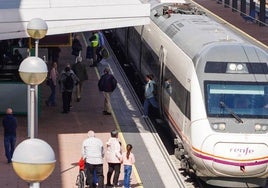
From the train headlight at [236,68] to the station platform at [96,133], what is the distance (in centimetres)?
287

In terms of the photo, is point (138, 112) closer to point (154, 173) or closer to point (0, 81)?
point (0, 81)

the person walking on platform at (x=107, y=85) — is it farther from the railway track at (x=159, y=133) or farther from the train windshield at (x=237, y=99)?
the train windshield at (x=237, y=99)

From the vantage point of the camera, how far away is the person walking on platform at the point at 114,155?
18125 millimetres

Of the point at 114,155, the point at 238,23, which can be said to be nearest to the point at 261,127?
the point at 114,155

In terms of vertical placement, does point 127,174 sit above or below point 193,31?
below

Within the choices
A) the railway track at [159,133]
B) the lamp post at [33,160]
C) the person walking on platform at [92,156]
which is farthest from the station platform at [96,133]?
the lamp post at [33,160]

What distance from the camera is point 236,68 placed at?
18.9 meters

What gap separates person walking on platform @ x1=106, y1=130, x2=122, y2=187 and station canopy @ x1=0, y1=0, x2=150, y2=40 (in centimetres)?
603

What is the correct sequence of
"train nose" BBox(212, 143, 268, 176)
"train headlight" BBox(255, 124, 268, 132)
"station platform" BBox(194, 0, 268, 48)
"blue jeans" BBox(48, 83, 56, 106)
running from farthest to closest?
"station platform" BBox(194, 0, 268, 48)
"blue jeans" BBox(48, 83, 56, 106)
"train headlight" BBox(255, 124, 268, 132)
"train nose" BBox(212, 143, 268, 176)

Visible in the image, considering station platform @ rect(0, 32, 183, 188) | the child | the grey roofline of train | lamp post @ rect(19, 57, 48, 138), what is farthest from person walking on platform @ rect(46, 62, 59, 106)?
lamp post @ rect(19, 57, 48, 138)

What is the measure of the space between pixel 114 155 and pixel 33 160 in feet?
30.3

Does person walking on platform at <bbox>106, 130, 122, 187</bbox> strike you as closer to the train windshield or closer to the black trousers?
the train windshield

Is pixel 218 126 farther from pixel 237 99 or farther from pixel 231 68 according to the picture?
pixel 231 68

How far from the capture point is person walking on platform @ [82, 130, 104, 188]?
1736 cm
